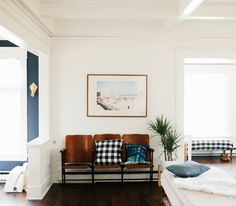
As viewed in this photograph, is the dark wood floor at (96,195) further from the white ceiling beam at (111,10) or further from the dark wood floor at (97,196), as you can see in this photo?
the white ceiling beam at (111,10)

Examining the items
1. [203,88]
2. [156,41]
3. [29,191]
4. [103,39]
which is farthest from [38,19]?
[203,88]

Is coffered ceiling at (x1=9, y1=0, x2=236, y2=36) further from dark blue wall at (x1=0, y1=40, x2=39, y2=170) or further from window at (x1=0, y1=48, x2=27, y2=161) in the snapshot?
window at (x1=0, y1=48, x2=27, y2=161)

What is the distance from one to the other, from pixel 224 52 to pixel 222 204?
3.27 metres

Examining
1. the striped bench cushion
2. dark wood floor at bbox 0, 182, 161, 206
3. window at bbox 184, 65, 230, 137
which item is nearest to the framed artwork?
dark wood floor at bbox 0, 182, 161, 206

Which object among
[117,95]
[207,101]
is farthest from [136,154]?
[207,101]

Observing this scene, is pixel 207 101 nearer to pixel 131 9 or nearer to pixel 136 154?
pixel 136 154

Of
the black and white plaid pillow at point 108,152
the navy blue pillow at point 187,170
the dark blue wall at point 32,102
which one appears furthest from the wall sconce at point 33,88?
the navy blue pillow at point 187,170

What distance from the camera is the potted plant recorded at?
16.1ft

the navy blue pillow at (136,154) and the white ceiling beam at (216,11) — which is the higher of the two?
the white ceiling beam at (216,11)

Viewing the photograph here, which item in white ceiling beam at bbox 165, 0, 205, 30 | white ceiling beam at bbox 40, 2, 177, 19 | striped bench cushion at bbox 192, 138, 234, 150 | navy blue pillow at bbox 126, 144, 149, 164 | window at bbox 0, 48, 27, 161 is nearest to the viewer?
white ceiling beam at bbox 165, 0, 205, 30

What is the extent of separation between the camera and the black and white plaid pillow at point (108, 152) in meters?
4.86

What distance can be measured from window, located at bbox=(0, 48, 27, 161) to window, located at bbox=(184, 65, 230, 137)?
4.33m

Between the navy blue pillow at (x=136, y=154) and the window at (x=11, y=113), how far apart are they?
2037mm

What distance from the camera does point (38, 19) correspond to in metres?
4.02
